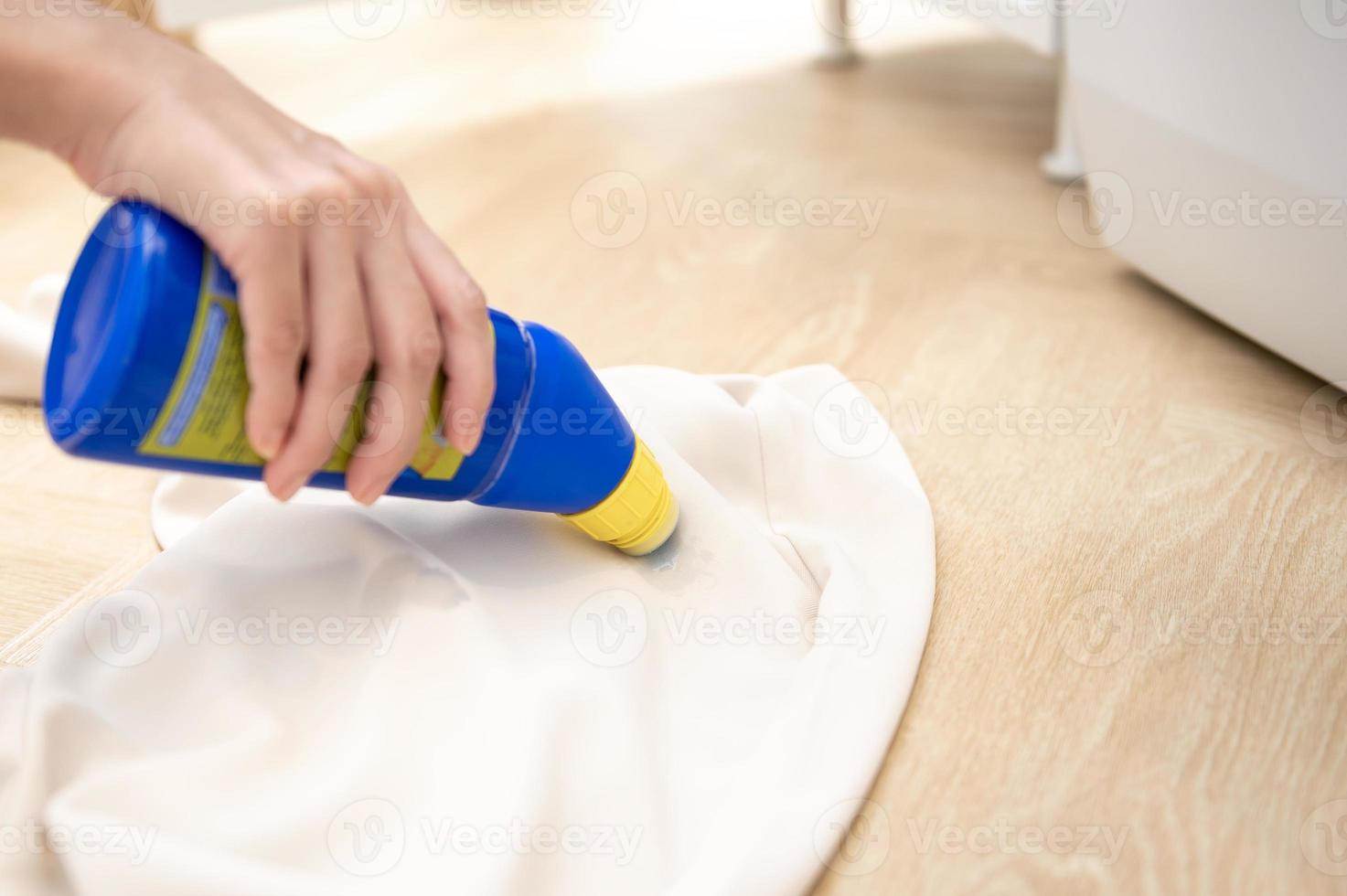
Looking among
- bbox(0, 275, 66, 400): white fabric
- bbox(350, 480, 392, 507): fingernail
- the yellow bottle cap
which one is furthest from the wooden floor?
bbox(350, 480, 392, 507): fingernail

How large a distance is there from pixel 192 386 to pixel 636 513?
0.24 meters

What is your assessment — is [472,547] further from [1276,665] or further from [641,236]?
[641,236]

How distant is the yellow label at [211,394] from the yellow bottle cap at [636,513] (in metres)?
0.15

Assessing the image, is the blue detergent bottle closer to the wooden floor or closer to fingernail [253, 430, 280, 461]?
fingernail [253, 430, 280, 461]

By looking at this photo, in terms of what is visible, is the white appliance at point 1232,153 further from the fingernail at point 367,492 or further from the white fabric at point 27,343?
the white fabric at point 27,343

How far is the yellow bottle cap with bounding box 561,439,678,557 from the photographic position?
2.02ft

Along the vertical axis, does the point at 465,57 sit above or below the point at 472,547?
below

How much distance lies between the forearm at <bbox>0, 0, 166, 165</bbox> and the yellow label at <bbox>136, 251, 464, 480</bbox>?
3.5 inches

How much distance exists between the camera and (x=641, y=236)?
1145 mm

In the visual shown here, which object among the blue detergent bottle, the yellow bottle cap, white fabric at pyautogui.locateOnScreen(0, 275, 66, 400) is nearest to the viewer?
the blue detergent bottle

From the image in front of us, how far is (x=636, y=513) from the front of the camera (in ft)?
2.05

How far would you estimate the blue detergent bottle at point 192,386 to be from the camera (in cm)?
45

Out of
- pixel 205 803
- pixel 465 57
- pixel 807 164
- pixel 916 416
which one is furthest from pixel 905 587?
pixel 465 57

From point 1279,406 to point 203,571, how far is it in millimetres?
712
